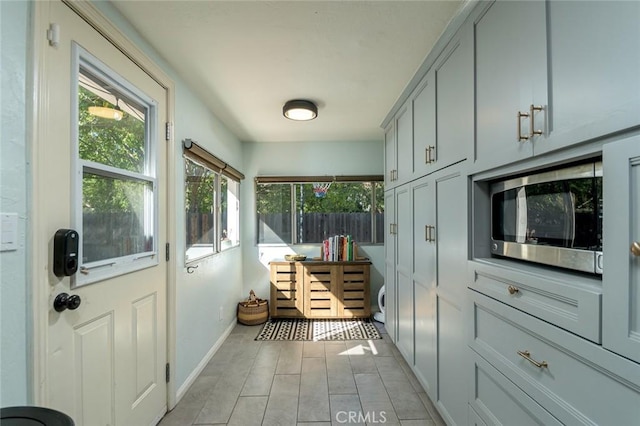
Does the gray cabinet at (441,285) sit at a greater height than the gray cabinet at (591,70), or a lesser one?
lesser

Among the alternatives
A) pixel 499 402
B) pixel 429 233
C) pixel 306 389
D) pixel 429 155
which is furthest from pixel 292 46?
pixel 306 389

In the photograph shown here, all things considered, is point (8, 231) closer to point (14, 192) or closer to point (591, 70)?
point (14, 192)

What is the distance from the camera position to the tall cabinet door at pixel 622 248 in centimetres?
66

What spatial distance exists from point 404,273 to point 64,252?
2138mm

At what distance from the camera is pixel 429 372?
1843 mm

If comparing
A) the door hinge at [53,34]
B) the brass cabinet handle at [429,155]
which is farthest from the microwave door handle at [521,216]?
the door hinge at [53,34]

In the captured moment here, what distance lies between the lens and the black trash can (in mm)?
688

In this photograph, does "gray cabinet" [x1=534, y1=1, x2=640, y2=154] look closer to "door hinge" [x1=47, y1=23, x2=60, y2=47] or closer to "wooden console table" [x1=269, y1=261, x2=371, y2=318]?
"door hinge" [x1=47, y1=23, x2=60, y2=47]

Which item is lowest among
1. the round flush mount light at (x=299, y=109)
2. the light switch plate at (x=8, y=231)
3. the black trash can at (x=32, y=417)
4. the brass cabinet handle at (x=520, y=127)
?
the black trash can at (x=32, y=417)

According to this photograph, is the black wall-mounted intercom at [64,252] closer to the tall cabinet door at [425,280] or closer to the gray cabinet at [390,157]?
the tall cabinet door at [425,280]

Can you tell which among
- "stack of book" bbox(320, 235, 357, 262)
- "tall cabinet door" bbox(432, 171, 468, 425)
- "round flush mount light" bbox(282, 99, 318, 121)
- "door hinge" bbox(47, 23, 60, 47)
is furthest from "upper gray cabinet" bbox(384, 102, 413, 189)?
"door hinge" bbox(47, 23, 60, 47)

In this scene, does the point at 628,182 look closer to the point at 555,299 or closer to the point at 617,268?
the point at 617,268

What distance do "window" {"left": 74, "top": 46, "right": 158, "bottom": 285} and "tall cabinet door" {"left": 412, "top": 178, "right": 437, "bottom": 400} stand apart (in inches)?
68.2

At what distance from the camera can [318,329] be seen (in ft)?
10.6
